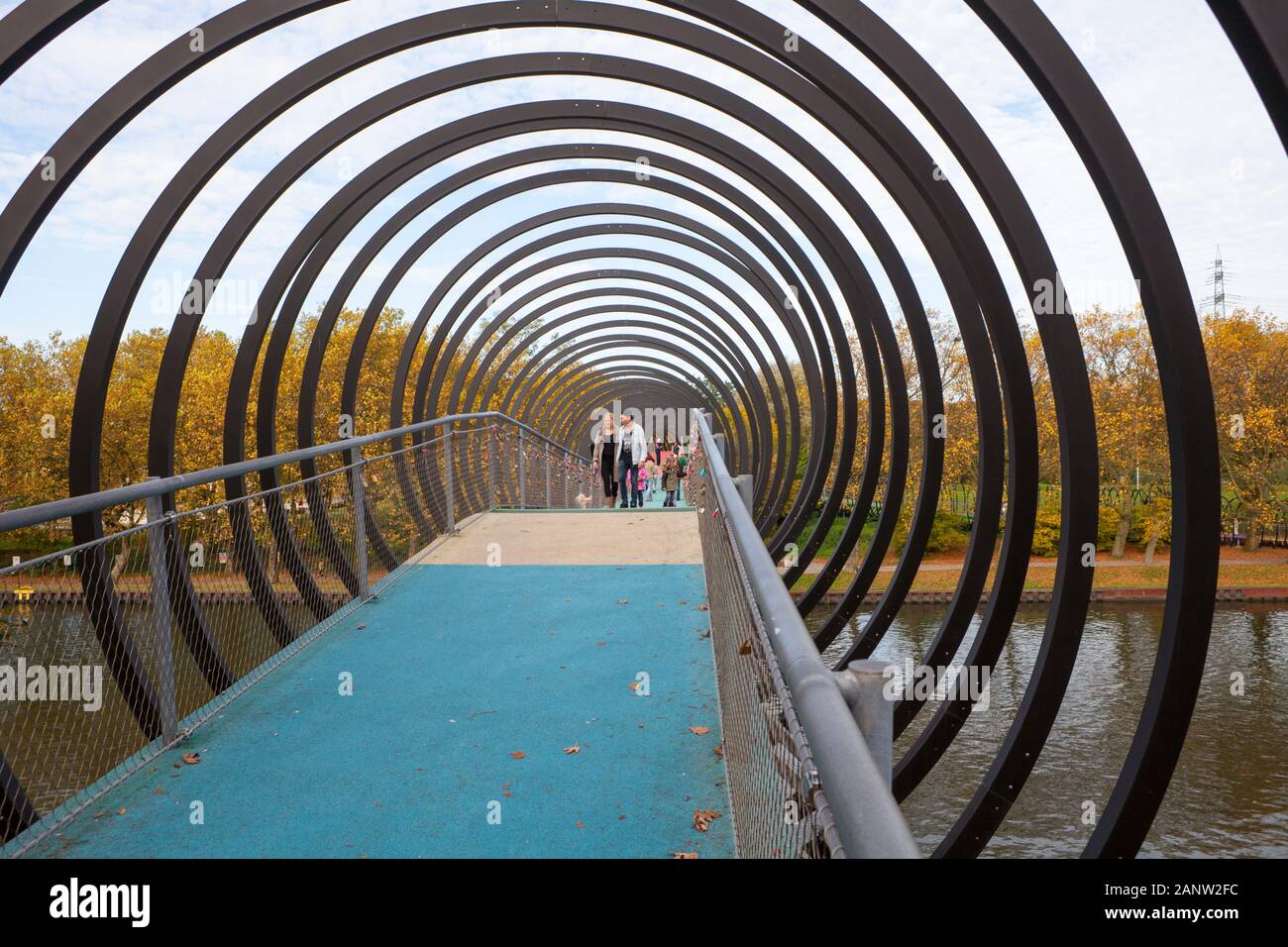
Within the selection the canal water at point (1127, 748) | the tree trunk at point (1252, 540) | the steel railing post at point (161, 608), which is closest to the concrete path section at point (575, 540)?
the steel railing post at point (161, 608)

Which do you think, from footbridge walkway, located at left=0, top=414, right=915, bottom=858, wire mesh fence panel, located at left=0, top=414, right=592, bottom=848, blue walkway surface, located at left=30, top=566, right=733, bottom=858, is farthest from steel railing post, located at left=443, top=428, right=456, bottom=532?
blue walkway surface, located at left=30, top=566, right=733, bottom=858

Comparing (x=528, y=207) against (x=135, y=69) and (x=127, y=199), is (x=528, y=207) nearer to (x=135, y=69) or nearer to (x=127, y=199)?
(x=135, y=69)

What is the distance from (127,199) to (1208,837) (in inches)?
1429

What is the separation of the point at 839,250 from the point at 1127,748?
16677mm

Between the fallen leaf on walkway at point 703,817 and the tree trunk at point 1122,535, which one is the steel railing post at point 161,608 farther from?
the tree trunk at point 1122,535

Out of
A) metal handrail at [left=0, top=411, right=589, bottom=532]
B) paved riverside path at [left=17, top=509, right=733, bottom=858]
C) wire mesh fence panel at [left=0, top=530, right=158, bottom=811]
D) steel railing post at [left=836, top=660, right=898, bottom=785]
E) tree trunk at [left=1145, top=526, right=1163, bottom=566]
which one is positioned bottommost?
tree trunk at [left=1145, top=526, right=1163, bottom=566]

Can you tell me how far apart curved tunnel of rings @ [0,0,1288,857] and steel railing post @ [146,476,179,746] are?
725 millimetres

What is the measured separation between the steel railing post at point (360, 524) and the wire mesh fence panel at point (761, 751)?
11.5 ft

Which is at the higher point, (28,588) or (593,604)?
(28,588)

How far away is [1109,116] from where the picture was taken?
3693mm

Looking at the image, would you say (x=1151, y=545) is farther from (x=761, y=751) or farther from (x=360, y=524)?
(x=761, y=751)

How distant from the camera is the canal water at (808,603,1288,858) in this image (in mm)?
16703

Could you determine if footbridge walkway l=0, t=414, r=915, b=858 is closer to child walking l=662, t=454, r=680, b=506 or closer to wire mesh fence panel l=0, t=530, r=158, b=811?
wire mesh fence panel l=0, t=530, r=158, b=811
